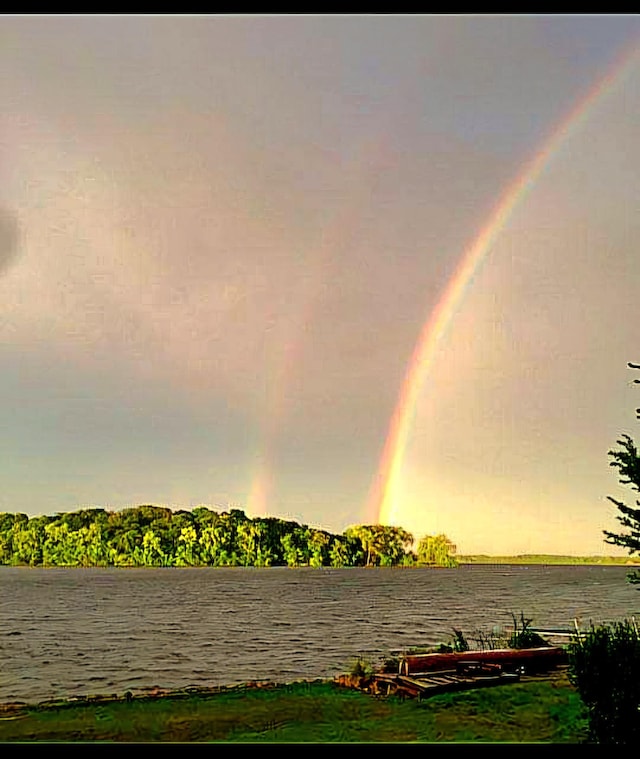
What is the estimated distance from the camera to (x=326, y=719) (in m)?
9.80

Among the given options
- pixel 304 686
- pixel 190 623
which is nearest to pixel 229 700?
pixel 304 686

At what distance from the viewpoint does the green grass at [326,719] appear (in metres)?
8.93

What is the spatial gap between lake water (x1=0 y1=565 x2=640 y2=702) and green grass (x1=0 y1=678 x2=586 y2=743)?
801cm

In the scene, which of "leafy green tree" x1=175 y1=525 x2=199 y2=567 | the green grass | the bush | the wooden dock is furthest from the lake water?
"leafy green tree" x1=175 y1=525 x2=199 y2=567

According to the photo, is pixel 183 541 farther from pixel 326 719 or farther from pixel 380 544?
pixel 326 719

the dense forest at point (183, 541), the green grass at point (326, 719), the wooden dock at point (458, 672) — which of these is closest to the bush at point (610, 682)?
the green grass at point (326, 719)

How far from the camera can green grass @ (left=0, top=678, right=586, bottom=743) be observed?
352 inches

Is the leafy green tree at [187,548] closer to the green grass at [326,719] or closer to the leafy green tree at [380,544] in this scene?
the leafy green tree at [380,544]

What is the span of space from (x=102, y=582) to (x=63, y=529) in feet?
23.2

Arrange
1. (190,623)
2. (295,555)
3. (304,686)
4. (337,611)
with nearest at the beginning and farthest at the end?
(304,686) → (190,623) → (337,611) → (295,555)

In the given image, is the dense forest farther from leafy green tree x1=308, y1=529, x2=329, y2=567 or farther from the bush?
the bush

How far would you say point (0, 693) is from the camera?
63.0 ft
